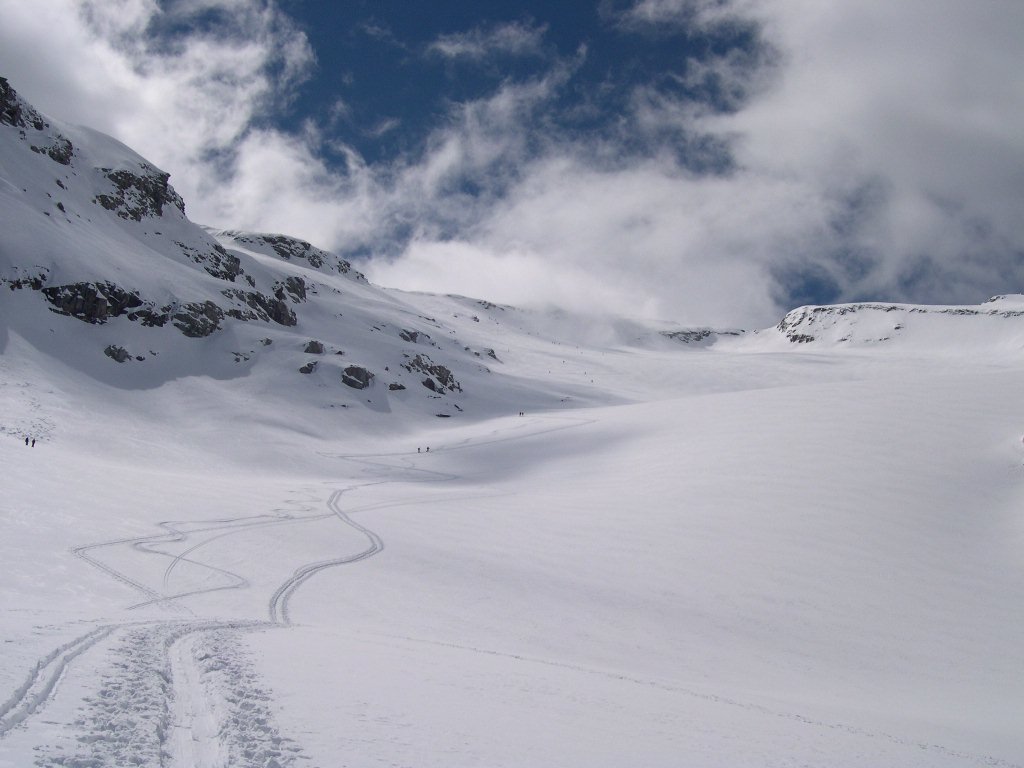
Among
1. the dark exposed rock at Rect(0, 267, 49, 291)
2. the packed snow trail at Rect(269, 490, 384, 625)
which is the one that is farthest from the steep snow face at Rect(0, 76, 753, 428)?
the packed snow trail at Rect(269, 490, 384, 625)

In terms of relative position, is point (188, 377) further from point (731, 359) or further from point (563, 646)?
point (731, 359)

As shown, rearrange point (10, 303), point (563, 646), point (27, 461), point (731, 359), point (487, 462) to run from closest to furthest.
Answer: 1. point (563, 646)
2. point (27, 461)
3. point (487, 462)
4. point (10, 303)
5. point (731, 359)

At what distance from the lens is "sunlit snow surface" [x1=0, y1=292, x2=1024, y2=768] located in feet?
20.8

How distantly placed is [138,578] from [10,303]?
1798 inches

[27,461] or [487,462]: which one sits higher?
[487,462]

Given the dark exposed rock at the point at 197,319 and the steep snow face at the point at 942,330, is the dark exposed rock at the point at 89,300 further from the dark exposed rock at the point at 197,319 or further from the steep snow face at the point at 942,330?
the steep snow face at the point at 942,330

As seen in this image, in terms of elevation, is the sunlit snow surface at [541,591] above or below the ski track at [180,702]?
above

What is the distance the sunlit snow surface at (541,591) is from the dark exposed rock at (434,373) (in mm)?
31726

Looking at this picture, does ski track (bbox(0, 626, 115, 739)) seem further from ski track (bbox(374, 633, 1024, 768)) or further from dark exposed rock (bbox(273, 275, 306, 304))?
dark exposed rock (bbox(273, 275, 306, 304))

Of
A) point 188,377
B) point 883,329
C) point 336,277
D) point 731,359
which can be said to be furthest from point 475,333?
point 883,329

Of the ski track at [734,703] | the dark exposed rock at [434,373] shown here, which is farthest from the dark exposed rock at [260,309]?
the ski track at [734,703]

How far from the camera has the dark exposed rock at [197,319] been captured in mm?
57000

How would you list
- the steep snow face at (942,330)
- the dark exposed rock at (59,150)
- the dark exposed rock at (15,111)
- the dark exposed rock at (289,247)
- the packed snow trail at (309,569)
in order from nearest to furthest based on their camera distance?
the packed snow trail at (309,569) < the dark exposed rock at (15,111) < the dark exposed rock at (59,150) < the dark exposed rock at (289,247) < the steep snow face at (942,330)

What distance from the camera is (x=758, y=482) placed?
25.0 metres
